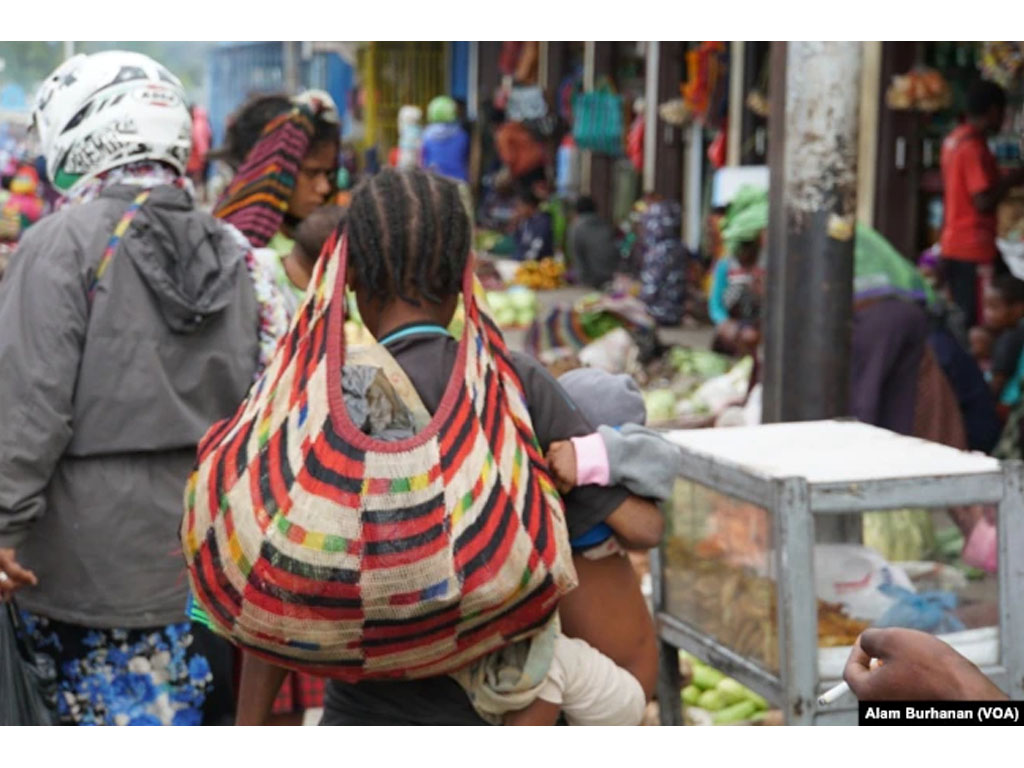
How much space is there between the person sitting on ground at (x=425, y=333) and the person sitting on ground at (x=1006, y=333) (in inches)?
189

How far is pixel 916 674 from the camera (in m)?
1.66

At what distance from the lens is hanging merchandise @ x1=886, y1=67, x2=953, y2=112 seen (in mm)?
9125

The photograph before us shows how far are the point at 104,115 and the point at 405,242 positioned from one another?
100 centimetres

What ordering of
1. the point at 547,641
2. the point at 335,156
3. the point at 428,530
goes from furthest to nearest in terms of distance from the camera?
the point at 335,156, the point at 547,641, the point at 428,530

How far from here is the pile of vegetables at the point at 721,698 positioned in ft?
13.4

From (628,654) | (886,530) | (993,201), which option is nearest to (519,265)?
(993,201)

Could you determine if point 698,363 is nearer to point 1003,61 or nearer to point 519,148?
point 1003,61

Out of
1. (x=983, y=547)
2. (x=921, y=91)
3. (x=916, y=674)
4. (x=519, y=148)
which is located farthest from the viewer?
(x=519, y=148)

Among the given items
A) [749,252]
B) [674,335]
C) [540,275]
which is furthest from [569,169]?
[749,252]

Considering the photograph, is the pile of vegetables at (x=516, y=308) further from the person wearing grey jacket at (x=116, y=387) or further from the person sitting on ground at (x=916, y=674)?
the person sitting on ground at (x=916, y=674)

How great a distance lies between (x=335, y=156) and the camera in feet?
14.4

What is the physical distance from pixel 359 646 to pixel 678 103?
11.3 metres

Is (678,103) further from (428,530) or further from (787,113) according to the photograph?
(428,530)

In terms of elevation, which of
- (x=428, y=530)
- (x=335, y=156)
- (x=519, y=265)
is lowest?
(x=519, y=265)
